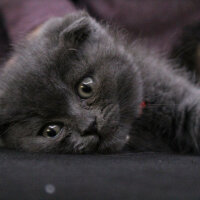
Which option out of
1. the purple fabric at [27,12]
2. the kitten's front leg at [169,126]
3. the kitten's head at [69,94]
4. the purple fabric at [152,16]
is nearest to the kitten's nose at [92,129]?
the kitten's head at [69,94]

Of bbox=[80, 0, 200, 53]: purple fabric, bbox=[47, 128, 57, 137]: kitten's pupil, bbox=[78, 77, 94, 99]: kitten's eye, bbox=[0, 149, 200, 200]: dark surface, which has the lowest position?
bbox=[47, 128, 57, 137]: kitten's pupil

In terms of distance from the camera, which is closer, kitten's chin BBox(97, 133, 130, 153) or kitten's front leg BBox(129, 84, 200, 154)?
kitten's chin BBox(97, 133, 130, 153)

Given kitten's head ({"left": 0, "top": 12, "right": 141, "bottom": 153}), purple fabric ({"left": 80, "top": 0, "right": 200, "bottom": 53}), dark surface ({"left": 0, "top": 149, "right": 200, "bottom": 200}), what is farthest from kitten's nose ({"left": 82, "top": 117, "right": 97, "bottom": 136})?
purple fabric ({"left": 80, "top": 0, "right": 200, "bottom": 53})

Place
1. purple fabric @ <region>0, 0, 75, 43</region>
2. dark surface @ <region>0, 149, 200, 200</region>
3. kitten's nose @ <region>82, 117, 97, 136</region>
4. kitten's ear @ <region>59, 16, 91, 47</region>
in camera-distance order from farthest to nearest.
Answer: purple fabric @ <region>0, 0, 75, 43</region>, kitten's ear @ <region>59, 16, 91, 47</region>, kitten's nose @ <region>82, 117, 97, 136</region>, dark surface @ <region>0, 149, 200, 200</region>

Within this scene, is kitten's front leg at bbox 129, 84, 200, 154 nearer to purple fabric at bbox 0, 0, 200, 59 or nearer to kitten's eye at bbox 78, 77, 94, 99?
kitten's eye at bbox 78, 77, 94, 99

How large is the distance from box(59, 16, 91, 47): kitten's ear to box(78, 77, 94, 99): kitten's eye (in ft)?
0.62

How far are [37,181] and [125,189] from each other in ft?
0.82

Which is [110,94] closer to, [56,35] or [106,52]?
[106,52]

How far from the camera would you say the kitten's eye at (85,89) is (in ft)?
4.13

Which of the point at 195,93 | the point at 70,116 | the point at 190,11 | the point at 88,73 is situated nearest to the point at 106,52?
the point at 88,73

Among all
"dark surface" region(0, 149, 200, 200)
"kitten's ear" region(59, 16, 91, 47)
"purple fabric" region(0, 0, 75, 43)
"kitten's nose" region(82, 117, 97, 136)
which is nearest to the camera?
"dark surface" region(0, 149, 200, 200)

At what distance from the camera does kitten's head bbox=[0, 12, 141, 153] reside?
3.92ft

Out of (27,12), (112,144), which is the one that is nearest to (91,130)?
(112,144)

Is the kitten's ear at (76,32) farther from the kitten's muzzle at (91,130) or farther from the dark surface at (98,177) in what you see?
the dark surface at (98,177)
